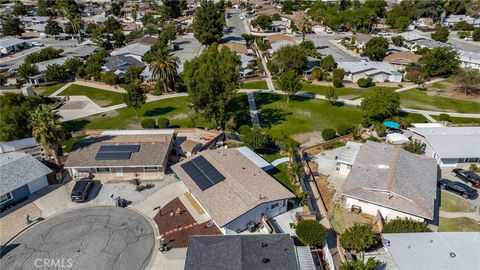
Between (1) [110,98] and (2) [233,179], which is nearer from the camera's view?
(2) [233,179]

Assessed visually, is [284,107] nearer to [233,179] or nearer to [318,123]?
[318,123]

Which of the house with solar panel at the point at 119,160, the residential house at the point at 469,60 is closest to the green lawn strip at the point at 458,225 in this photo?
the house with solar panel at the point at 119,160

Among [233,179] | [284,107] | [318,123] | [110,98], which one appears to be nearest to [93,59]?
[110,98]

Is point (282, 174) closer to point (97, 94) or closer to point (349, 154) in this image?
point (349, 154)

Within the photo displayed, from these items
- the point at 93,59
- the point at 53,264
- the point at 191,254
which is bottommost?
the point at 53,264

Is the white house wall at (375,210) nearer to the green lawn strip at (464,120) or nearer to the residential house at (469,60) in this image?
the green lawn strip at (464,120)

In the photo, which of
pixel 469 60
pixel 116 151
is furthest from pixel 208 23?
pixel 469 60
